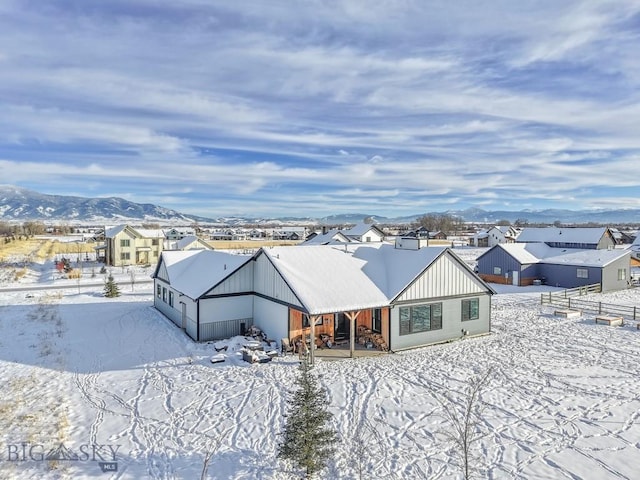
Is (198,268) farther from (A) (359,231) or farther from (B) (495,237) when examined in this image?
(B) (495,237)

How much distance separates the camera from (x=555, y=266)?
39.5m

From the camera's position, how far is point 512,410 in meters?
13.0

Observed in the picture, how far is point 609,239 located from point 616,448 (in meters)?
47.6

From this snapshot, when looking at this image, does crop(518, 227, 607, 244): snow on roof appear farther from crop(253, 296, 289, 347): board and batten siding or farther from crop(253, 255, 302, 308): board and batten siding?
crop(253, 296, 289, 347): board and batten siding

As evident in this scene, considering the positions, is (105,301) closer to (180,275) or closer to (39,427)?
(180,275)

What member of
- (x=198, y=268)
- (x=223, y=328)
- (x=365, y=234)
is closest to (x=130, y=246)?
(x=365, y=234)

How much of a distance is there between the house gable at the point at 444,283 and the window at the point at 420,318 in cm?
50

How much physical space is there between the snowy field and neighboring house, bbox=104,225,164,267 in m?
34.4

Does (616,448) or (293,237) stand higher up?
(293,237)

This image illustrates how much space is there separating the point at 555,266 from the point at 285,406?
35107 millimetres

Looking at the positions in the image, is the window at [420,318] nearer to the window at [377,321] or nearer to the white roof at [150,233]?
the window at [377,321]

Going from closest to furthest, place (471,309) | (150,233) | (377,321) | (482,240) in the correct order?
1. (377,321)
2. (471,309)
3. (150,233)
4. (482,240)

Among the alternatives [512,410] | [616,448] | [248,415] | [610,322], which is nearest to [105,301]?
[248,415]

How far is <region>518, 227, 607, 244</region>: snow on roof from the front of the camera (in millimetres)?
45000
